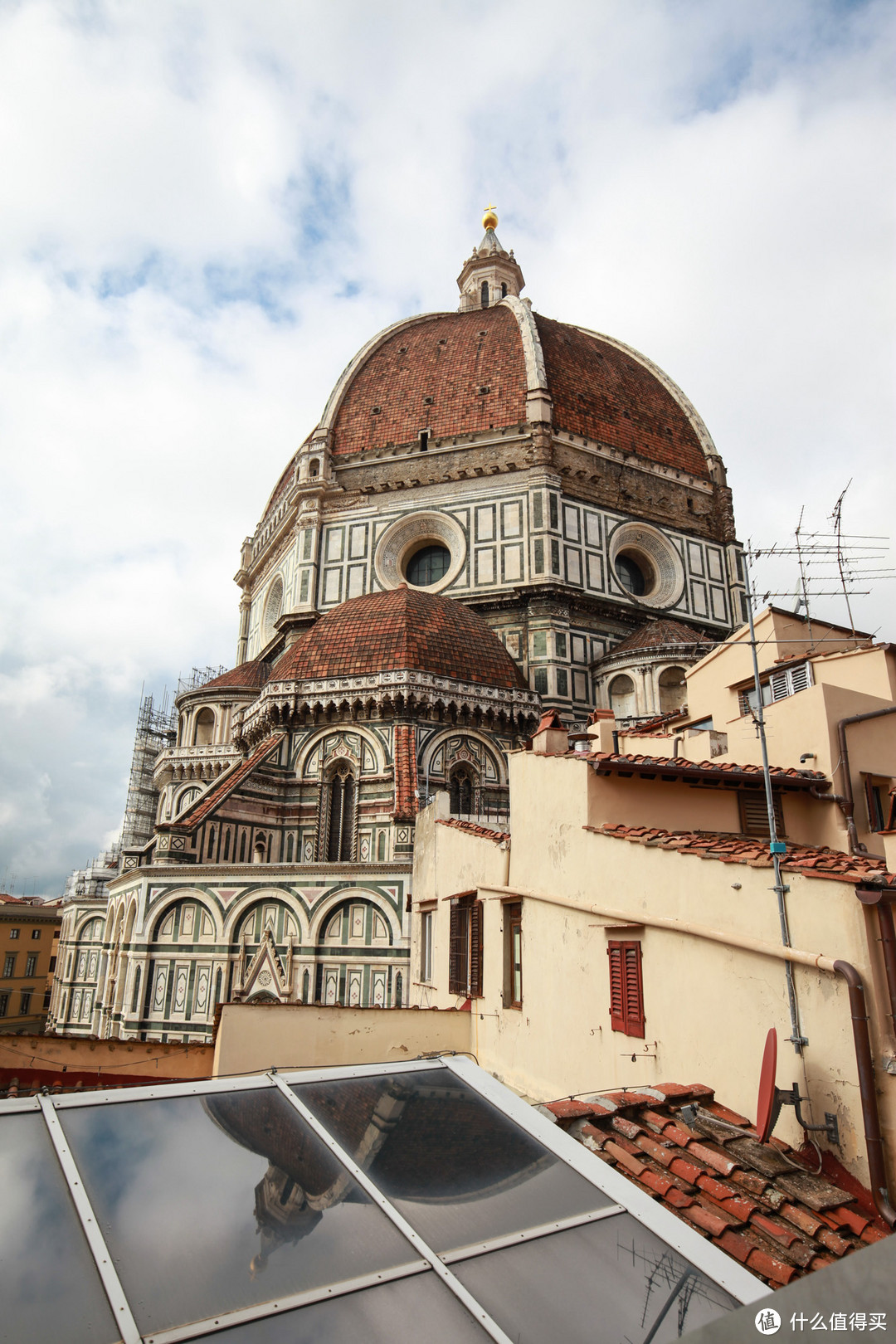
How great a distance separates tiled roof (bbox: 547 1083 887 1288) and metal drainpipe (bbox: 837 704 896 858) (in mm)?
5592

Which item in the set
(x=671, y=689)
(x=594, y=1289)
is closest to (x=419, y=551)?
(x=671, y=689)

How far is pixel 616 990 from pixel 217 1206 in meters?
5.68

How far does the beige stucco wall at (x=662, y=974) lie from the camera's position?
6.12 m

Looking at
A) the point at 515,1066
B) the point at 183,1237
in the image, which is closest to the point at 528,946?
A: the point at 515,1066

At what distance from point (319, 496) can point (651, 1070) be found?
27.7m

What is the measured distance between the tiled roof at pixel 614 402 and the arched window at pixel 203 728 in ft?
54.4

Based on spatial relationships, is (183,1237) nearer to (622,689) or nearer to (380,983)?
(380,983)

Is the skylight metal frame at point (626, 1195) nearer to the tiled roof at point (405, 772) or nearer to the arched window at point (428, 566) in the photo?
the tiled roof at point (405, 772)

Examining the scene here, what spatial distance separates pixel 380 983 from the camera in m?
16.5

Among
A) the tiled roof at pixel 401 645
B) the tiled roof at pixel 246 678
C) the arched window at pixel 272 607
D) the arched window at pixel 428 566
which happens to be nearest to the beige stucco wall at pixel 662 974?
the tiled roof at pixel 401 645

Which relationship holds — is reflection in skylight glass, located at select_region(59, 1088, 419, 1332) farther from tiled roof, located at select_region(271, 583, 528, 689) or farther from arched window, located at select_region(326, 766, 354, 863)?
tiled roof, located at select_region(271, 583, 528, 689)

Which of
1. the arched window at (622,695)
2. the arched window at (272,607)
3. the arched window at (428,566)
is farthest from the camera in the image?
the arched window at (272,607)

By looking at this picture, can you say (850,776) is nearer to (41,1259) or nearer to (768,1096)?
(768,1096)

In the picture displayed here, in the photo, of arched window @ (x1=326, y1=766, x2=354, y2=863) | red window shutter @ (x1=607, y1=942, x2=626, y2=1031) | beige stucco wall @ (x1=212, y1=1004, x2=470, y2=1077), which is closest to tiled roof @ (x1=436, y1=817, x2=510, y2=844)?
→ beige stucco wall @ (x1=212, y1=1004, x2=470, y2=1077)
